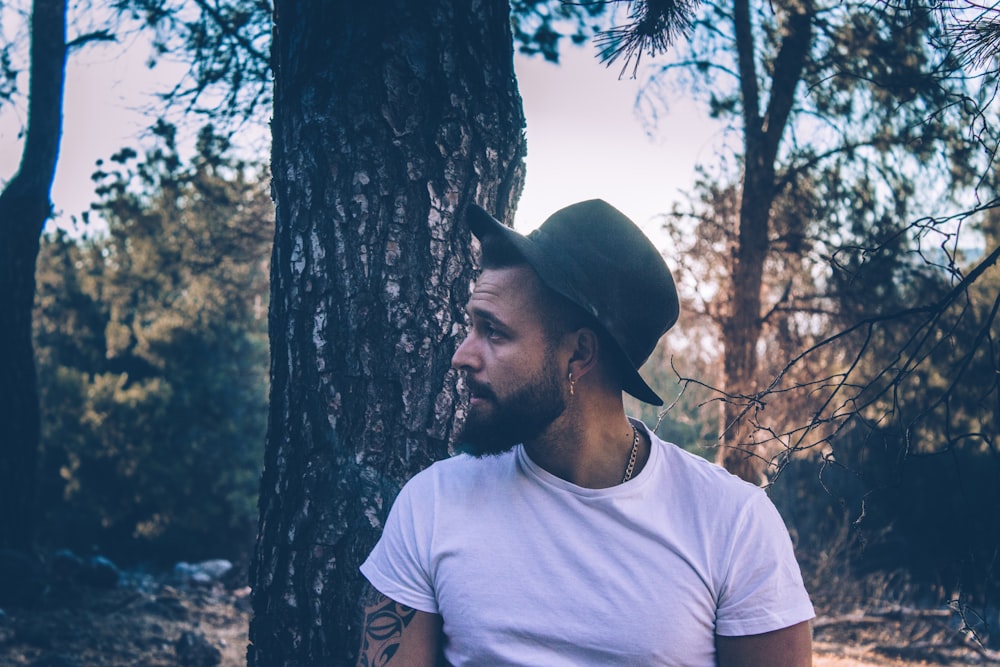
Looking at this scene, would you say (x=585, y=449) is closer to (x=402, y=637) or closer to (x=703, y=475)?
(x=703, y=475)

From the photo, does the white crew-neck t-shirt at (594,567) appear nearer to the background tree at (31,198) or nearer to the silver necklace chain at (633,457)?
the silver necklace chain at (633,457)

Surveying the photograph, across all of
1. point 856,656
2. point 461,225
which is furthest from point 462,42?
point 856,656

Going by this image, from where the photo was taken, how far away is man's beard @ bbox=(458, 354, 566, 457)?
1985 mm

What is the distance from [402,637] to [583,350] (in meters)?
0.84

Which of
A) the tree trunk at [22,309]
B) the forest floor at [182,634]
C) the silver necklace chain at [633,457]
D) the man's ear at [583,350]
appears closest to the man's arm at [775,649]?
the silver necklace chain at [633,457]

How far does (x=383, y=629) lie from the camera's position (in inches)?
75.6

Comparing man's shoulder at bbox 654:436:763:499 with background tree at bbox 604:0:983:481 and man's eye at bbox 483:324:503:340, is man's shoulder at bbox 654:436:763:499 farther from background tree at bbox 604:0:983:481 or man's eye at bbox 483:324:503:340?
background tree at bbox 604:0:983:481

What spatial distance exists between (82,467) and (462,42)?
59.9 ft

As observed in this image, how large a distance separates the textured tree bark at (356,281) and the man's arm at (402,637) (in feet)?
1.43

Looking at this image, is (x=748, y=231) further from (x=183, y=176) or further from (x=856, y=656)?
(x=183, y=176)

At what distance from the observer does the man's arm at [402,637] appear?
1.89 m

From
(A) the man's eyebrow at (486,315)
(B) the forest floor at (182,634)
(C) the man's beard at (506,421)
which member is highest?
(A) the man's eyebrow at (486,315)

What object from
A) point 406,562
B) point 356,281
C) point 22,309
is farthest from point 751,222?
point 22,309

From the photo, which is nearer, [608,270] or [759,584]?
[759,584]
